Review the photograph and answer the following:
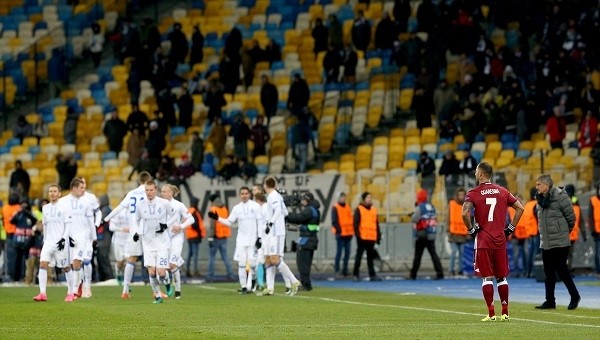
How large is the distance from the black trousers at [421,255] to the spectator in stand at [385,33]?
442 inches

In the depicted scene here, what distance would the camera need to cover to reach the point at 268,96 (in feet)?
155

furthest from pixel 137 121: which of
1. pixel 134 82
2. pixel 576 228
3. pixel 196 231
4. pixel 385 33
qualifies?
pixel 576 228

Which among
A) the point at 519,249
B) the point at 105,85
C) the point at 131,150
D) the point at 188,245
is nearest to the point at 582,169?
the point at 519,249

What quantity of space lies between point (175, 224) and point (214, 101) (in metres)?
19.2

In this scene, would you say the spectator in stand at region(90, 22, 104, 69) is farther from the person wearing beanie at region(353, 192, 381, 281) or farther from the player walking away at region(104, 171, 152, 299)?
the player walking away at region(104, 171, 152, 299)

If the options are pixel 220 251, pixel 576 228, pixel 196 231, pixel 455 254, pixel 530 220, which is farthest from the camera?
pixel 196 231

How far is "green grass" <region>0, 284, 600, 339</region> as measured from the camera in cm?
→ 1878

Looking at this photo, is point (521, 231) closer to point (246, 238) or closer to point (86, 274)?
point (246, 238)

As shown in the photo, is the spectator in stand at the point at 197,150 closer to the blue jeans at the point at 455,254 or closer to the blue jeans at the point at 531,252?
the blue jeans at the point at 455,254

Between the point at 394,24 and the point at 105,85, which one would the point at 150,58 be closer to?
the point at 105,85

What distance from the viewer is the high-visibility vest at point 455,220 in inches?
1545

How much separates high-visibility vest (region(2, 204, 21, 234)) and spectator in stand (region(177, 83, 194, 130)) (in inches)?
368

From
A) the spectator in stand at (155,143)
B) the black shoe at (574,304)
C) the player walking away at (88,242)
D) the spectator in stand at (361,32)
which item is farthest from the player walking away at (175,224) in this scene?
the spectator in stand at (361,32)

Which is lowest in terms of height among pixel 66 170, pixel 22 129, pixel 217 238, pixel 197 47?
pixel 217 238
